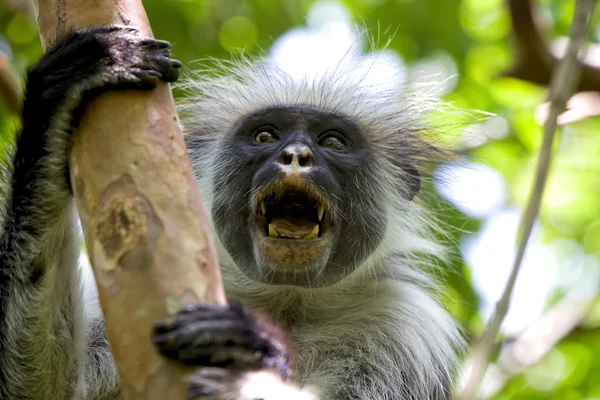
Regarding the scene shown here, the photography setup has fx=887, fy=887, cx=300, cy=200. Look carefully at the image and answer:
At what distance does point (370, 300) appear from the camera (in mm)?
5465

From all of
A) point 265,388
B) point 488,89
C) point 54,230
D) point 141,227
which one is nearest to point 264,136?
point 54,230

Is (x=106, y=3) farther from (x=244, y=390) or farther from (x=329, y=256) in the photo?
(x=329, y=256)

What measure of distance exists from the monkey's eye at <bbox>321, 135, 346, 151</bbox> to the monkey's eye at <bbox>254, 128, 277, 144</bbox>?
1.03 ft

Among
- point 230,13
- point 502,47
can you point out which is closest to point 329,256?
point 230,13

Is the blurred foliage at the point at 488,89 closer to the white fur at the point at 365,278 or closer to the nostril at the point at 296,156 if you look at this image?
the white fur at the point at 365,278

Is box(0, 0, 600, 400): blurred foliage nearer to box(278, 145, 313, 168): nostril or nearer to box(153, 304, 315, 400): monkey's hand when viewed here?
box(278, 145, 313, 168): nostril

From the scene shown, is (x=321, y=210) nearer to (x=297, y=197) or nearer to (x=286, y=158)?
(x=297, y=197)

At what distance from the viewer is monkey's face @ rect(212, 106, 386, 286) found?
486 centimetres

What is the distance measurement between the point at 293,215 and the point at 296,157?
13.3 inches

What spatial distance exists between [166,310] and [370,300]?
292cm

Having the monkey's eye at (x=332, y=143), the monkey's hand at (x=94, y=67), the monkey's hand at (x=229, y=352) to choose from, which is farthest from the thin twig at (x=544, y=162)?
the monkey's eye at (x=332, y=143)

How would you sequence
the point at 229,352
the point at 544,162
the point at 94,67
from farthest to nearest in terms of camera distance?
the point at 94,67, the point at 229,352, the point at 544,162

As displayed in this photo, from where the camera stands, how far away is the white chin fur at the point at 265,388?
319cm

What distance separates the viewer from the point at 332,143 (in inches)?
219
